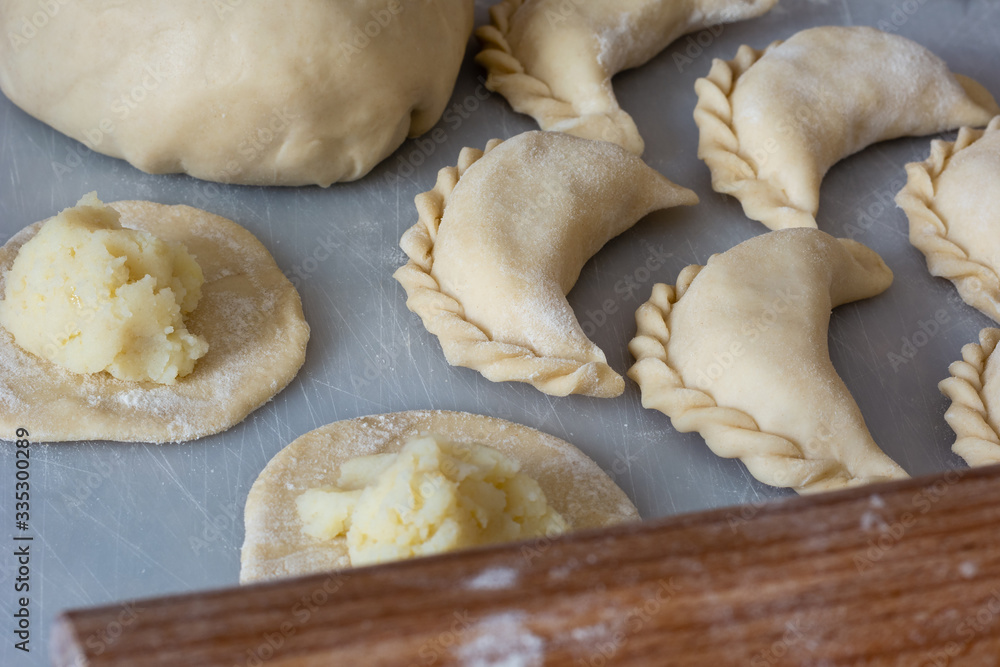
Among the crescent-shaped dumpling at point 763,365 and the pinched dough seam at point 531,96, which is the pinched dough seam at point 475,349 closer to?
the crescent-shaped dumpling at point 763,365

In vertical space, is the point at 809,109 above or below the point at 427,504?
above

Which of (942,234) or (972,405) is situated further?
(942,234)

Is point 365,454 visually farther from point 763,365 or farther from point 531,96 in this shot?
point 531,96

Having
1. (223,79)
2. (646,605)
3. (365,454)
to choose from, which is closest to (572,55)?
(223,79)

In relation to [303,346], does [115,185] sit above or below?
above

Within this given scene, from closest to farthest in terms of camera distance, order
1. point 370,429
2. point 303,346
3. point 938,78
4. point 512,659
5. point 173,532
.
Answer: point 512,659 < point 173,532 < point 370,429 < point 303,346 < point 938,78

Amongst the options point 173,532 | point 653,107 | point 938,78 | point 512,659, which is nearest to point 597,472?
point 173,532

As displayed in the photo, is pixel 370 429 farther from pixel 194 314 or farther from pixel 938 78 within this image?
pixel 938 78
